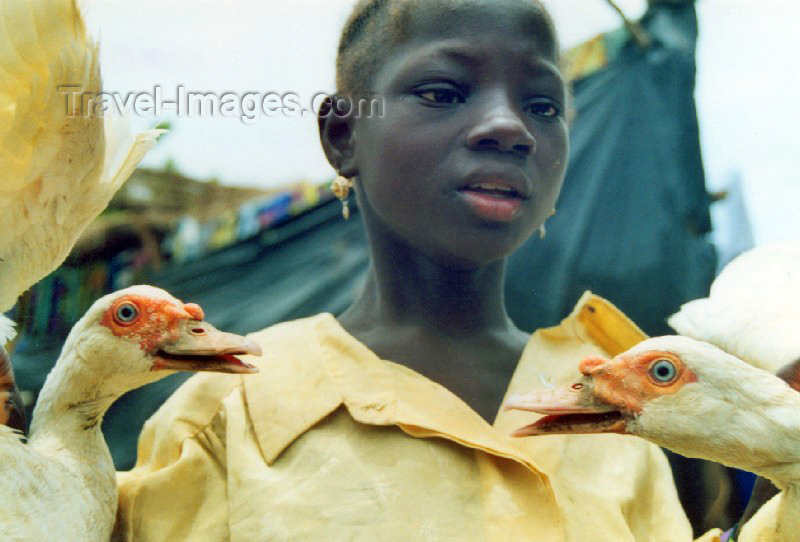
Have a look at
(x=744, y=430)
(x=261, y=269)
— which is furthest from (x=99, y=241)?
(x=744, y=430)

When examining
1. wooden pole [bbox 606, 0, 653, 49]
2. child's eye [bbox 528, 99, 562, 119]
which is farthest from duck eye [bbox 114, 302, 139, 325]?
wooden pole [bbox 606, 0, 653, 49]

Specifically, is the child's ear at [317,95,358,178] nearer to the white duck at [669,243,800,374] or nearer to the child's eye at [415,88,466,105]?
the child's eye at [415,88,466,105]

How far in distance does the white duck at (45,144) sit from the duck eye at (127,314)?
0.11 meters

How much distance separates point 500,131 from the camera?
1190mm

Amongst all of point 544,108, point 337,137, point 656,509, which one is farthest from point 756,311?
point 337,137

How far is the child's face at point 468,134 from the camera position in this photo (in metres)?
1.22

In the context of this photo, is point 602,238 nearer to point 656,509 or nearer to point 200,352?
point 656,509

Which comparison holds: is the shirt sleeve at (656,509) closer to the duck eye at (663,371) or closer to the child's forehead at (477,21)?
the duck eye at (663,371)

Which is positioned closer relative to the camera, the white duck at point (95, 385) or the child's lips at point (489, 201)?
the white duck at point (95, 385)

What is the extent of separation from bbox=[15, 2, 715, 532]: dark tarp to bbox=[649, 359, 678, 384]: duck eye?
968mm

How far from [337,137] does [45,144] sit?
1.74ft

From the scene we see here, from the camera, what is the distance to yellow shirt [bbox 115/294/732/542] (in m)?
1.12

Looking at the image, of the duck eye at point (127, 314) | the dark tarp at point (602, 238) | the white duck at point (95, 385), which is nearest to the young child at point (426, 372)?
the white duck at point (95, 385)

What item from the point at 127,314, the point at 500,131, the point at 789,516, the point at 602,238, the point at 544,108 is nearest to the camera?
the point at 789,516
